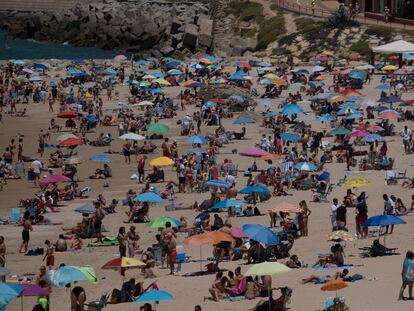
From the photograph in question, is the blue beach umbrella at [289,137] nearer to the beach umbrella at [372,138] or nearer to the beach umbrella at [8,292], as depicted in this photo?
the beach umbrella at [372,138]

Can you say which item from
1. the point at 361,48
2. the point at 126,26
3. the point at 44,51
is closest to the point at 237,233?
the point at 361,48

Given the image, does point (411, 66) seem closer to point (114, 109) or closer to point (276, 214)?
point (114, 109)

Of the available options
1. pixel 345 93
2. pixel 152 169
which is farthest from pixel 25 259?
pixel 345 93

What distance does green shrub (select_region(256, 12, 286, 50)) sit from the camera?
70000 mm

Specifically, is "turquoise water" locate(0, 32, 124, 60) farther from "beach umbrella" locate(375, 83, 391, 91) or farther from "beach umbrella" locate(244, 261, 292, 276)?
"beach umbrella" locate(244, 261, 292, 276)

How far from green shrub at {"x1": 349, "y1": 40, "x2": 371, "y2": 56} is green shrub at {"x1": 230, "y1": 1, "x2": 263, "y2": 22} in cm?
1145

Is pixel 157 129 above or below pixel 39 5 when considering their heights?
below

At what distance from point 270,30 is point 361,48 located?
8.61 m

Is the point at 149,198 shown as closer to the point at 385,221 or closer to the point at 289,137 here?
the point at 385,221

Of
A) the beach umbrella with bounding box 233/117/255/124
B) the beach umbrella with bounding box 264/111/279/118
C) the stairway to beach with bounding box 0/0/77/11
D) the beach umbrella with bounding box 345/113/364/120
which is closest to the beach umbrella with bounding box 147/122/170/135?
the beach umbrella with bounding box 233/117/255/124

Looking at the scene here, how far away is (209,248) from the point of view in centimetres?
2723

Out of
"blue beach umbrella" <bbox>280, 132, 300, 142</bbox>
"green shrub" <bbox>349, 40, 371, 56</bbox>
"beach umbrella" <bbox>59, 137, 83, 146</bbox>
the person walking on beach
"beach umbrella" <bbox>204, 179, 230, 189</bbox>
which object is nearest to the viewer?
the person walking on beach

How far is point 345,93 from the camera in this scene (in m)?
47.7

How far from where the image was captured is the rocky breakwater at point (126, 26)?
250 feet
